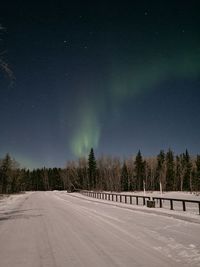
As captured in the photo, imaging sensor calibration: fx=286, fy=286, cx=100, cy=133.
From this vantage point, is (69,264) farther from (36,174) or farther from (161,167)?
(36,174)

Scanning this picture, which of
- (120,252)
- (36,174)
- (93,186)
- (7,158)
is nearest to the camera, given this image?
(120,252)

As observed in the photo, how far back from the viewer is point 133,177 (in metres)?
113

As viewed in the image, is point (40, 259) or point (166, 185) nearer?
point (40, 259)

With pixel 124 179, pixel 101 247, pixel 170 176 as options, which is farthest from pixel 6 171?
pixel 101 247

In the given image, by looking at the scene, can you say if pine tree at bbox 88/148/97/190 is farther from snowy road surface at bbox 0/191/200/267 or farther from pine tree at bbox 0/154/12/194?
snowy road surface at bbox 0/191/200/267

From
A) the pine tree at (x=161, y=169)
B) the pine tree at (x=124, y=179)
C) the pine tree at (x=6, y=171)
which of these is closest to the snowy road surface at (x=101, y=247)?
the pine tree at (x=6, y=171)

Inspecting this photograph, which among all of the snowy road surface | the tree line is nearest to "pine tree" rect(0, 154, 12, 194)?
the tree line

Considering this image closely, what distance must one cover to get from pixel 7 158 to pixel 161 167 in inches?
2194

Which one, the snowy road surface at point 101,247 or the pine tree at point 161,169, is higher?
the pine tree at point 161,169

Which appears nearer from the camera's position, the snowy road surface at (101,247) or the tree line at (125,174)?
the snowy road surface at (101,247)

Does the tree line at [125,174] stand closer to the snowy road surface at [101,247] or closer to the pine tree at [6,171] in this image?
the pine tree at [6,171]

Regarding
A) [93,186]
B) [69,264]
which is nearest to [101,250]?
[69,264]

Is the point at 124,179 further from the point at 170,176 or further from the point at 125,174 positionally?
the point at 170,176

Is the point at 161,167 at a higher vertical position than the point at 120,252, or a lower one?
higher
